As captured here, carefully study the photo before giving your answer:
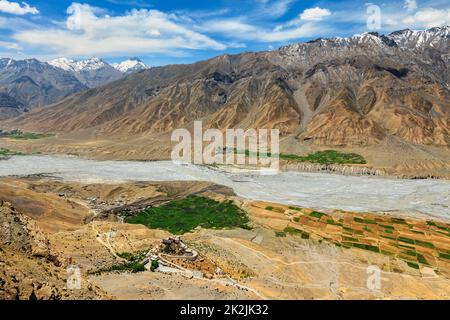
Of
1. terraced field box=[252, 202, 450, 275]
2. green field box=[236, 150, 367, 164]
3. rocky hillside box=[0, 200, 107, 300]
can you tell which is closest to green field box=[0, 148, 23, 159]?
green field box=[236, 150, 367, 164]

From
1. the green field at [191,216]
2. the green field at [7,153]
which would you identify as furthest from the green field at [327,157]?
the green field at [7,153]

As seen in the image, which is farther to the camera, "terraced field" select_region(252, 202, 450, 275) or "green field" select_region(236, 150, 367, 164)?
"green field" select_region(236, 150, 367, 164)

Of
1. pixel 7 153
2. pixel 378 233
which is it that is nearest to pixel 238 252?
pixel 378 233

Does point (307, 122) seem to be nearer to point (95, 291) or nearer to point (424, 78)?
point (424, 78)

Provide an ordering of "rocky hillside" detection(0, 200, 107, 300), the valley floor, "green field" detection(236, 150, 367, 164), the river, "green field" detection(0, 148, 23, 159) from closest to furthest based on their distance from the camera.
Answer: "rocky hillside" detection(0, 200, 107, 300)
the valley floor
the river
"green field" detection(236, 150, 367, 164)
"green field" detection(0, 148, 23, 159)

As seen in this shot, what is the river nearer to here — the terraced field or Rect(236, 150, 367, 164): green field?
the terraced field

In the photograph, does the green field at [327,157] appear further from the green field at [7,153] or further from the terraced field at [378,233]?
the green field at [7,153]

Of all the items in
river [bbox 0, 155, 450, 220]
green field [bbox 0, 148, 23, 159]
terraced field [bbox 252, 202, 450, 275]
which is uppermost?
green field [bbox 0, 148, 23, 159]

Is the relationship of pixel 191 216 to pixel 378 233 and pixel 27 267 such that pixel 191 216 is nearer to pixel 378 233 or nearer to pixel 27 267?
pixel 378 233
